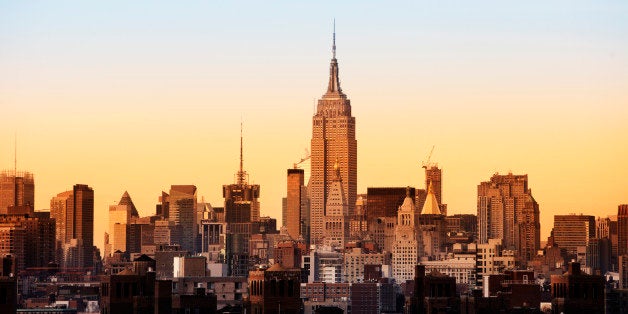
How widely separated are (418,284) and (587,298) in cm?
1703

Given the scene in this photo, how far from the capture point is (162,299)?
144 metres

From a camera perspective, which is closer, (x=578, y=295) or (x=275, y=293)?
(x=275, y=293)

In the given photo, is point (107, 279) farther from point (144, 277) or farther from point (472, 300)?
point (472, 300)

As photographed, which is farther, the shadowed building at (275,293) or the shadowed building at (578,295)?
the shadowed building at (578,295)

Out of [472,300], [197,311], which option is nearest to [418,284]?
[472,300]

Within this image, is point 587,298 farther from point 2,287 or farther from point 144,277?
point 2,287

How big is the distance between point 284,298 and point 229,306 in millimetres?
41087

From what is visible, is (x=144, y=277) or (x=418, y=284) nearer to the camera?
(x=144, y=277)

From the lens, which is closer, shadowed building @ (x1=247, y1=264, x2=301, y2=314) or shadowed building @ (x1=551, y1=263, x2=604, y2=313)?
shadowed building @ (x1=247, y1=264, x2=301, y2=314)

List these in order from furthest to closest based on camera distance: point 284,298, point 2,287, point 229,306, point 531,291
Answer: point 531,291 → point 229,306 → point 284,298 → point 2,287

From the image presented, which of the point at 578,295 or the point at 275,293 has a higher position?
the point at 578,295

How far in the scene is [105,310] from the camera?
468 feet

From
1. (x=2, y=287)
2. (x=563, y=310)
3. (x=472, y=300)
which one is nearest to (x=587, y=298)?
(x=563, y=310)

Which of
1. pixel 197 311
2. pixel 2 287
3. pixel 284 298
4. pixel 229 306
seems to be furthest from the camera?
pixel 229 306
